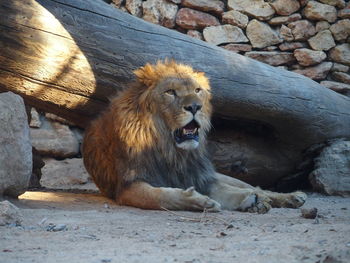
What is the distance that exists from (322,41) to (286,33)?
54cm

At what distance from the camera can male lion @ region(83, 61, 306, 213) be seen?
483cm

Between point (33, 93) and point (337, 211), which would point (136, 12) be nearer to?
point (33, 93)

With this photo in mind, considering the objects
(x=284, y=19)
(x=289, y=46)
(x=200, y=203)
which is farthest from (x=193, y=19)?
(x=200, y=203)

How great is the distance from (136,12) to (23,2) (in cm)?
420

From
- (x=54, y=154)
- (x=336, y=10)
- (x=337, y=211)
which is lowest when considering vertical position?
(x=54, y=154)

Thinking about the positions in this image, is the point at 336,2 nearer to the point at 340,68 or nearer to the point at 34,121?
the point at 340,68

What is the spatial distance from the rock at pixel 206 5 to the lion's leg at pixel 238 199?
4343 mm

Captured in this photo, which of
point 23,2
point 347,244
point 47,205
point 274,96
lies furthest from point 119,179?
point 347,244

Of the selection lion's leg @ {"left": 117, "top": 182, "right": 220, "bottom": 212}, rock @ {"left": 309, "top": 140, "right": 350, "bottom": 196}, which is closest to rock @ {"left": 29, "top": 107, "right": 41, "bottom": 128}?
rock @ {"left": 309, "top": 140, "right": 350, "bottom": 196}

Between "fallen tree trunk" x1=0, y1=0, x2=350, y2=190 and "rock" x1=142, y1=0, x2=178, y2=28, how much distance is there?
2580 mm

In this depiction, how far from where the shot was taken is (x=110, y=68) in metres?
5.34

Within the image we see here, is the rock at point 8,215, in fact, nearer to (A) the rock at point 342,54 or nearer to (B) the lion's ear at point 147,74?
(B) the lion's ear at point 147,74

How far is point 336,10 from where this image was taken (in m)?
8.92

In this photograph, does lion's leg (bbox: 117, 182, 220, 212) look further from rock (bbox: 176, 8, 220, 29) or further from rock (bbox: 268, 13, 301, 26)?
rock (bbox: 268, 13, 301, 26)
